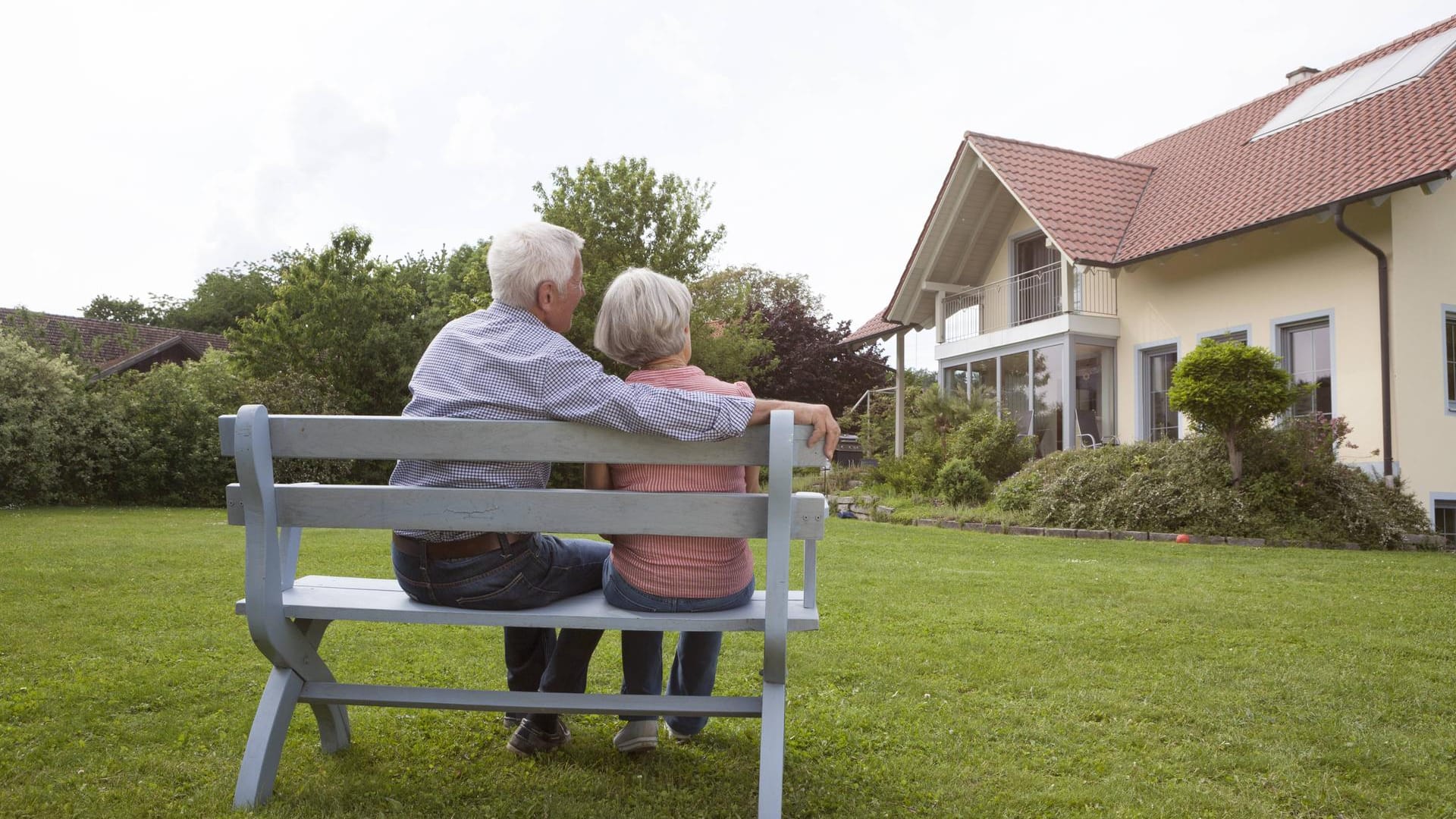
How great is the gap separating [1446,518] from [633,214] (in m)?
18.3

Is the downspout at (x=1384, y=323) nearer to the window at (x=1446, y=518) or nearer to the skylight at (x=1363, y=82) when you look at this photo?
the window at (x=1446, y=518)

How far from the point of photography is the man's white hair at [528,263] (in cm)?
272

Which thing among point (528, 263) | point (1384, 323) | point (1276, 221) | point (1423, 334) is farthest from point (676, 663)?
point (1423, 334)

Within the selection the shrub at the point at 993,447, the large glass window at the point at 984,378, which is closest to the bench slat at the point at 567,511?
the shrub at the point at 993,447

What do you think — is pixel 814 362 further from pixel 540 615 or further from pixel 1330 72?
pixel 540 615

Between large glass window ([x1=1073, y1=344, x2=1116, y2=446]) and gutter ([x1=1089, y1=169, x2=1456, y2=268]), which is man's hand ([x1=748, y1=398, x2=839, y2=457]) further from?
large glass window ([x1=1073, y1=344, x2=1116, y2=446])

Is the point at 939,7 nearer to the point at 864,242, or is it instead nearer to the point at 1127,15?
the point at 1127,15

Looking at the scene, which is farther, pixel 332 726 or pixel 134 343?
pixel 134 343

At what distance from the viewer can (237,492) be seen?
98.2 inches

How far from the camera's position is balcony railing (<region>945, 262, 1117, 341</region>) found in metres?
17.6

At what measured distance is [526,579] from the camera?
8.59ft

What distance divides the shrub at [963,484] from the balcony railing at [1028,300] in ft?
12.7

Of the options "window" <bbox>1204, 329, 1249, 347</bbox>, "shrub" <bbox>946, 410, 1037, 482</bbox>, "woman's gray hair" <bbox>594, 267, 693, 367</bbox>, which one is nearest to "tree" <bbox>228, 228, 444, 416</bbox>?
"shrub" <bbox>946, 410, 1037, 482</bbox>

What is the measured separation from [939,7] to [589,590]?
1169cm
